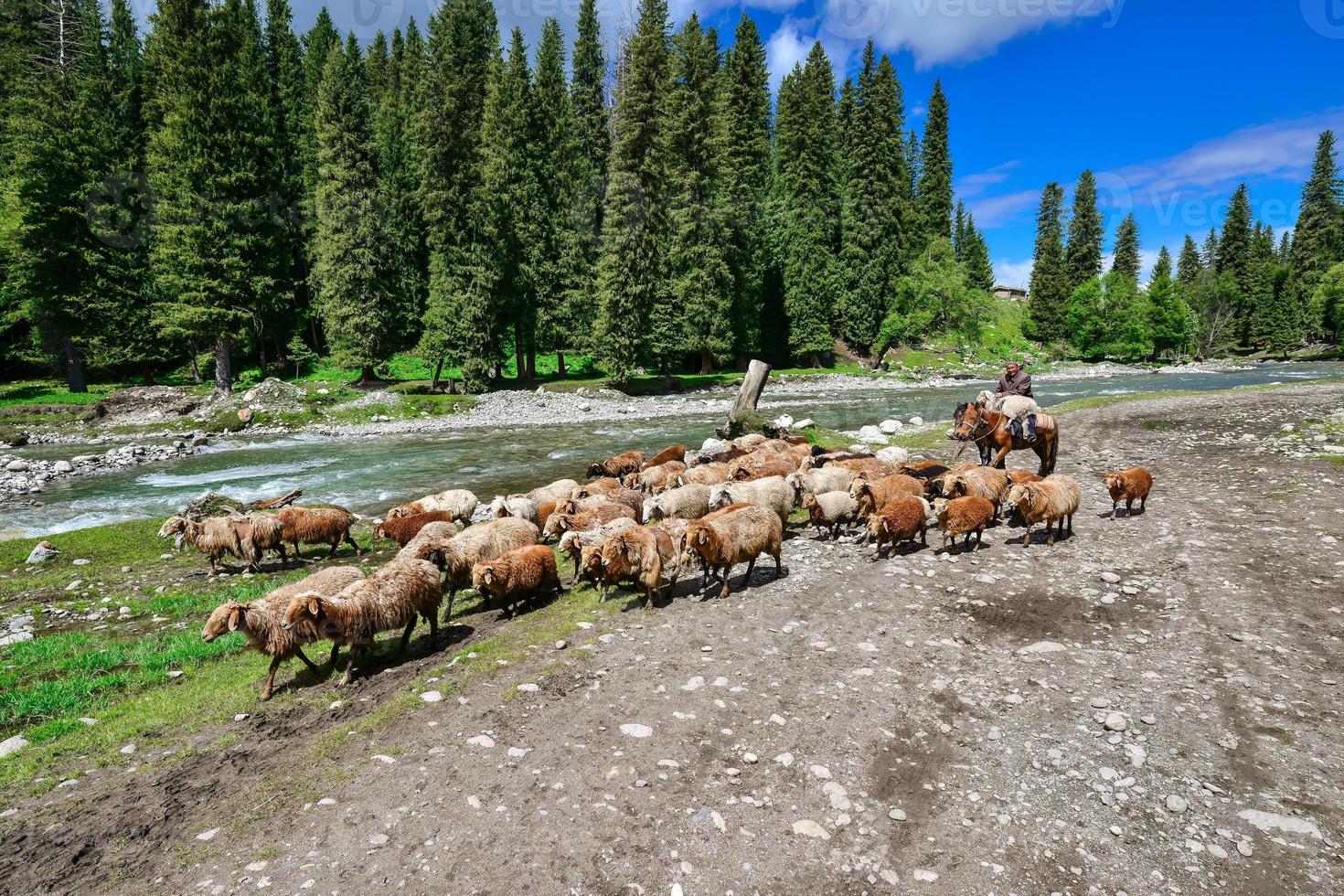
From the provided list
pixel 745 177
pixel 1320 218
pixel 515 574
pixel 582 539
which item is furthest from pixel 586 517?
pixel 1320 218

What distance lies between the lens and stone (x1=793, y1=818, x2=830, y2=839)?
15.8ft

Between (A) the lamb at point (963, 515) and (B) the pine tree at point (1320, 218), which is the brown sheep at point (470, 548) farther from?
(B) the pine tree at point (1320, 218)

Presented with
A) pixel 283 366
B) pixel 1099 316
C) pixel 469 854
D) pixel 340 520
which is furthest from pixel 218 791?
pixel 1099 316

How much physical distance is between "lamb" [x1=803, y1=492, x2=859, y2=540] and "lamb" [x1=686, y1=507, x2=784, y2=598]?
9.21ft

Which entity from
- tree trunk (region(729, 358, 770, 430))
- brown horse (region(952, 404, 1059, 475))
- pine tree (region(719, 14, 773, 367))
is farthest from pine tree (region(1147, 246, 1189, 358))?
brown horse (region(952, 404, 1059, 475))

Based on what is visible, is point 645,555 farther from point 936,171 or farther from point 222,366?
point 936,171

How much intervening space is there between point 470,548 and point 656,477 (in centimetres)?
669

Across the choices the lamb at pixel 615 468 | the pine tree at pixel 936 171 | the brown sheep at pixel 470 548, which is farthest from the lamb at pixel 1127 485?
the pine tree at pixel 936 171

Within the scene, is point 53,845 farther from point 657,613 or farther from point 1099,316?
point 1099,316

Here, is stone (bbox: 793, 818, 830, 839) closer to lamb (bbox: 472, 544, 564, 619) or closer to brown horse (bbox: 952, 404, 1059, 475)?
lamb (bbox: 472, 544, 564, 619)

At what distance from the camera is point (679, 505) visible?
540 inches

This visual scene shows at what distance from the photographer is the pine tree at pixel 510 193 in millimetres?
44781

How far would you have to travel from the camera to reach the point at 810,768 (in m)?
5.57

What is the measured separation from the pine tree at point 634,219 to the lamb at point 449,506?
31799 mm
